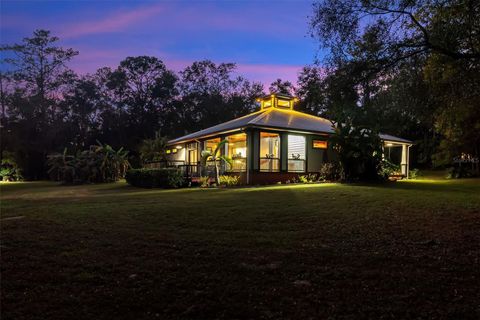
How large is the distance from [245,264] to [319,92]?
6.77 metres

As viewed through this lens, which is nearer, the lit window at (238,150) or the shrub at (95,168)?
the lit window at (238,150)

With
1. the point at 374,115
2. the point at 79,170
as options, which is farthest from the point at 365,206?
the point at 79,170

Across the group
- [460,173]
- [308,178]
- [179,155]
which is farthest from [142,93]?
[460,173]

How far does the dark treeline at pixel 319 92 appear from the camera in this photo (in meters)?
9.50

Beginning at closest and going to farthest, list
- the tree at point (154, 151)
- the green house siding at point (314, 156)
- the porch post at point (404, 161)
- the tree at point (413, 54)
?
the tree at point (413, 54) → the green house siding at point (314, 156) → the porch post at point (404, 161) → the tree at point (154, 151)

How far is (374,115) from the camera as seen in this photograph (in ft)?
48.2

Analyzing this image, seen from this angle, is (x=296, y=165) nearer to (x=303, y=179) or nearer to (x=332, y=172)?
(x=303, y=179)

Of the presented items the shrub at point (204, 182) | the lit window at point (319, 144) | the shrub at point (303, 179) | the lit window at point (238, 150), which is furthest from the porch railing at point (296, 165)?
the shrub at point (204, 182)

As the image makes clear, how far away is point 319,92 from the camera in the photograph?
10773 millimetres

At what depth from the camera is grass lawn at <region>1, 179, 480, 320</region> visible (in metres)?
4.00

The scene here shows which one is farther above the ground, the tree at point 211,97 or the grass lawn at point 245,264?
the tree at point 211,97

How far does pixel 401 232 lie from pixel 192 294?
177 inches

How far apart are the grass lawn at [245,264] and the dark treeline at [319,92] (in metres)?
3.46

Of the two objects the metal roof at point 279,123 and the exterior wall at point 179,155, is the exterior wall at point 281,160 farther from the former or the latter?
the exterior wall at point 179,155
